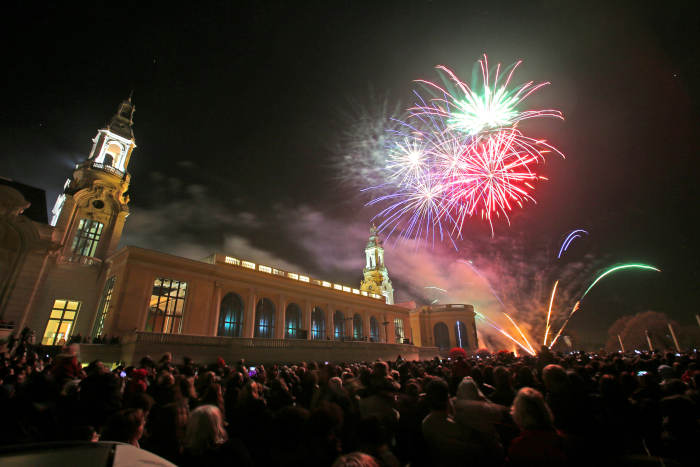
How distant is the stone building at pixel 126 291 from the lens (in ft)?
73.8

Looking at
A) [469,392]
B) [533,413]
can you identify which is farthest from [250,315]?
[533,413]

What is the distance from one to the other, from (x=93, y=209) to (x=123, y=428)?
3657cm

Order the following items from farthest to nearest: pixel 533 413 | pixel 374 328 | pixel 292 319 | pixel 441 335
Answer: pixel 441 335 → pixel 374 328 → pixel 292 319 → pixel 533 413

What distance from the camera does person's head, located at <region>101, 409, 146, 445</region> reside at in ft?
9.68

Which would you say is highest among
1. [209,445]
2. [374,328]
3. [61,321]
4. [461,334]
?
[374,328]

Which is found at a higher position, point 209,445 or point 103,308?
point 103,308

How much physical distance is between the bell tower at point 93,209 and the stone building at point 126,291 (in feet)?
0.31

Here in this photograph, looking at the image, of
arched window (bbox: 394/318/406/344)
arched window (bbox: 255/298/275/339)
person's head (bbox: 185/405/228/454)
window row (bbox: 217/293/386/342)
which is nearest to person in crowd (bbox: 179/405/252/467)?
person's head (bbox: 185/405/228/454)

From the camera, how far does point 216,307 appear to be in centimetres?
2827

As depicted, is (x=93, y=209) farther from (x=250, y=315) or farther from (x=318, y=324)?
(x=318, y=324)

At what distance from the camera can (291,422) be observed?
2.55 meters

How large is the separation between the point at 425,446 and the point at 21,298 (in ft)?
→ 107

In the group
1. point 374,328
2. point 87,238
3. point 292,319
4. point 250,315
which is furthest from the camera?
point 374,328

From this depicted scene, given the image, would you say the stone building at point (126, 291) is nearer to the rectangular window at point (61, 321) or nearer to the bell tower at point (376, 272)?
the rectangular window at point (61, 321)
